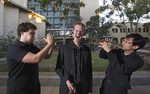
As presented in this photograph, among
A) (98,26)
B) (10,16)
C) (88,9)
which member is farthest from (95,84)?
(88,9)

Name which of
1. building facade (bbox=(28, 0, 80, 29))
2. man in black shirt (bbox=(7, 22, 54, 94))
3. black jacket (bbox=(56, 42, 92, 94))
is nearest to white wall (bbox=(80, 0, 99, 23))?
building facade (bbox=(28, 0, 80, 29))

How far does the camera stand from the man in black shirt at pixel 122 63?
208 inches

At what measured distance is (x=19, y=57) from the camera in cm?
507

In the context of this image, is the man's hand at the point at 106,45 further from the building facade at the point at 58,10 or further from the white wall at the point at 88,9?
the white wall at the point at 88,9

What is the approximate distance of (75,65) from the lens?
580cm

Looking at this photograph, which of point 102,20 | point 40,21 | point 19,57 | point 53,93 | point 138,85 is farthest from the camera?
point 102,20

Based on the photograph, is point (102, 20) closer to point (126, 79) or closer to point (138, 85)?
point (138, 85)

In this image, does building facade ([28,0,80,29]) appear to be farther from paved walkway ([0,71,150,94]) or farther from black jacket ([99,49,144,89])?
black jacket ([99,49,144,89])

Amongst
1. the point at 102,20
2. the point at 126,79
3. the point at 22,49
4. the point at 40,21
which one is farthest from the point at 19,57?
the point at 102,20

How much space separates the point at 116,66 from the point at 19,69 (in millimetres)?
1283

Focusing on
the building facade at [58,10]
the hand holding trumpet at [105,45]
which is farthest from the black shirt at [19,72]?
the building facade at [58,10]

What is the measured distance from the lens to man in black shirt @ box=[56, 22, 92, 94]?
5.75m

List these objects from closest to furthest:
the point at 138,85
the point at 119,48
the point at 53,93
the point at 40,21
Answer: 1. the point at 119,48
2. the point at 53,93
3. the point at 138,85
4. the point at 40,21

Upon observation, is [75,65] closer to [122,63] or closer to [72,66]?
[72,66]
